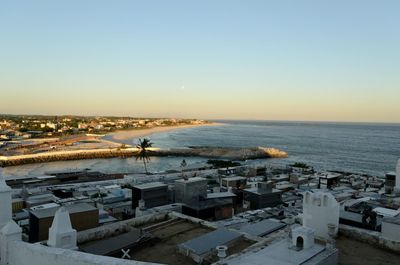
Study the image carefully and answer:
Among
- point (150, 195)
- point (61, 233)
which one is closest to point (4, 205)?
point (61, 233)

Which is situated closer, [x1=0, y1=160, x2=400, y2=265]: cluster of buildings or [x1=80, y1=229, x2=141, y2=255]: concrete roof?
[x1=0, y1=160, x2=400, y2=265]: cluster of buildings

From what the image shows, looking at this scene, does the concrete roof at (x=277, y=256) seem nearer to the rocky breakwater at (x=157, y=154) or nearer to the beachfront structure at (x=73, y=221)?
the beachfront structure at (x=73, y=221)

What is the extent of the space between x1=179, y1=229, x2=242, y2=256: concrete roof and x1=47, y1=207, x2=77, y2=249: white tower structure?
3.07 m

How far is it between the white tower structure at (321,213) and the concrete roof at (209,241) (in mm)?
2344

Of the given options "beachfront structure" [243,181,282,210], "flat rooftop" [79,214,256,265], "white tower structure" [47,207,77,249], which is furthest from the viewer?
"beachfront structure" [243,181,282,210]

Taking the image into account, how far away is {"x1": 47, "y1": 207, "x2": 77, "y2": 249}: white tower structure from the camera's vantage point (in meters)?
9.02

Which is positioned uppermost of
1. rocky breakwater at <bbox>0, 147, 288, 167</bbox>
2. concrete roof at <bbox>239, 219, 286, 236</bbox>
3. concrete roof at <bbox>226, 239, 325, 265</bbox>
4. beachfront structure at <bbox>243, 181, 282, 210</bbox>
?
concrete roof at <bbox>226, 239, 325, 265</bbox>

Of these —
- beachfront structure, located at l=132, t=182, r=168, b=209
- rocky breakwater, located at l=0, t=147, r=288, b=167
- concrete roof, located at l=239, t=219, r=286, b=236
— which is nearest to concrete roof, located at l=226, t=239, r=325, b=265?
concrete roof, located at l=239, t=219, r=286, b=236

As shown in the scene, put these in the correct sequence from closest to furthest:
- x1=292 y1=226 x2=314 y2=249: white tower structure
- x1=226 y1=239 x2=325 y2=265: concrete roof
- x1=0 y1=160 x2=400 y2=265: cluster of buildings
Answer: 1. x1=226 y1=239 x2=325 y2=265: concrete roof
2. x1=0 y1=160 x2=400 y2=265: cluster of buildings
3. x1=292 y1=226 x2=314 y2=249: white tower structure

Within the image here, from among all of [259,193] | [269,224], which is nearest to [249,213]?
[259,193]

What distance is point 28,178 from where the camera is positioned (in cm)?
4122

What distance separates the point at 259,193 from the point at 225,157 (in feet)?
184

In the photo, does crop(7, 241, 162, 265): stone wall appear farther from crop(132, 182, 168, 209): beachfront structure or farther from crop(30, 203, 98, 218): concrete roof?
crop(132, 182, 168, 209): beachfront structure

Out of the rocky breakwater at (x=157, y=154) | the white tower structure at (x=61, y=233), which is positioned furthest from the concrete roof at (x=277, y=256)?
the rocky breakwater at (x=157, y=154)
